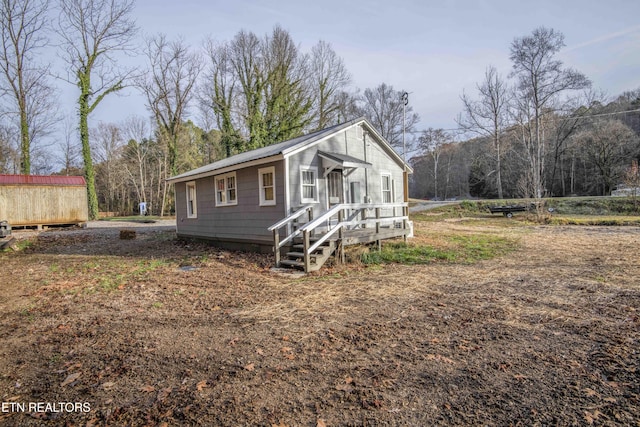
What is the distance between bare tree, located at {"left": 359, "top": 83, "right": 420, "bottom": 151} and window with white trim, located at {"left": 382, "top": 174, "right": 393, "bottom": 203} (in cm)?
2689

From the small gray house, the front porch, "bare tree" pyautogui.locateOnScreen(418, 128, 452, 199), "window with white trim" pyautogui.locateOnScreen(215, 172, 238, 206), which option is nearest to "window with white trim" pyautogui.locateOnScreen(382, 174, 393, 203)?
the small gray house

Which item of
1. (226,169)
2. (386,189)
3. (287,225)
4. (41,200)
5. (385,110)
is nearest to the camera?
(287,225)

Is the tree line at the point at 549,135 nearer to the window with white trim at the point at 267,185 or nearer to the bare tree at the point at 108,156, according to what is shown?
the window with white trim at the point at 267,185

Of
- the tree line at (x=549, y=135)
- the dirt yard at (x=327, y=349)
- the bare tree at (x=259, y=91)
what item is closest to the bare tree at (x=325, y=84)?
the bare tree at (x=259, y=91)

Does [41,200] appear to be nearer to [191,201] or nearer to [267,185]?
[191,201]

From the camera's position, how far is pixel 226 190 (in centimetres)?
1231

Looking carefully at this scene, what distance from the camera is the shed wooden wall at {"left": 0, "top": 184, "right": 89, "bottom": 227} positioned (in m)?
17.7

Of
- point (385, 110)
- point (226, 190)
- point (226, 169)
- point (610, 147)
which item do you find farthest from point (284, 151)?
point (610, 147)

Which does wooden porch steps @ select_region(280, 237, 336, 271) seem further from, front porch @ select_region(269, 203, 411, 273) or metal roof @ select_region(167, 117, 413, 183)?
metal roof @ select_region(167, 117, 413, 183)

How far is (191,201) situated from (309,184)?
684 centimetres

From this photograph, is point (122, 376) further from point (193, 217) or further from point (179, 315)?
point (193, 217)

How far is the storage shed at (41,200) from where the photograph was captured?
58.3 feet

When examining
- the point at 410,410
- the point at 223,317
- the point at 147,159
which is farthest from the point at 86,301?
the point at 147,159

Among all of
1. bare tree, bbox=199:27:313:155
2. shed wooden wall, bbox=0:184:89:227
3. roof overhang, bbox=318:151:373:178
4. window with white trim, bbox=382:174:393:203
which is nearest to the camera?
roof overhang, bbox=318:151:373:178
